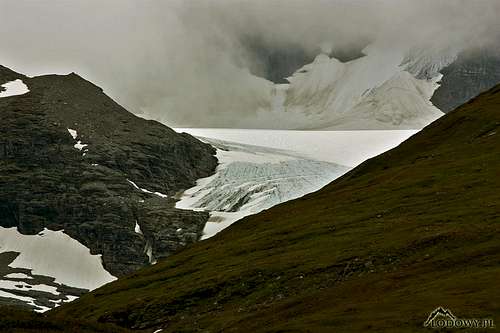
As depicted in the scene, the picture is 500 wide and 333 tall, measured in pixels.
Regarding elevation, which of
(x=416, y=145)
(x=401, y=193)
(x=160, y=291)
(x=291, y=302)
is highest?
(x=416, y=145)

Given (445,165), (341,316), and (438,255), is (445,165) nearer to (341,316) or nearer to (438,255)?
(438,255)

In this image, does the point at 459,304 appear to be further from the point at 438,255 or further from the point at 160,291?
the point at 160,291

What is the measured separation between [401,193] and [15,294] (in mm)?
126819

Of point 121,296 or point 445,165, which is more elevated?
point 445,165

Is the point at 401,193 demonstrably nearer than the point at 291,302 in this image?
No

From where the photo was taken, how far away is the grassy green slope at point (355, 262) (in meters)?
51.8

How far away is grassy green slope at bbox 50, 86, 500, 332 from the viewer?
5178 cm

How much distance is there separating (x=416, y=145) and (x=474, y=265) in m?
79.8

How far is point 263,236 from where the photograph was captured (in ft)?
327

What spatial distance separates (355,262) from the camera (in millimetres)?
71375

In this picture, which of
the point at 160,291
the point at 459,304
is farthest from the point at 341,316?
the point at 160,291

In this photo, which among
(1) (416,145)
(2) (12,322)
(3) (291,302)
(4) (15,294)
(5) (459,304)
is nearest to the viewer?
(5) (459,304)

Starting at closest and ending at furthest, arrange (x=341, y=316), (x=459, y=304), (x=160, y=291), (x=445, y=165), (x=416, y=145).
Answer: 1. (x=459, y=304)
2. (x=341, y=316)
3. (x=160, y=291)
4. (x=445, y=165)
5. (x=416, y=145)

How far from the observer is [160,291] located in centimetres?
8894
